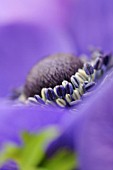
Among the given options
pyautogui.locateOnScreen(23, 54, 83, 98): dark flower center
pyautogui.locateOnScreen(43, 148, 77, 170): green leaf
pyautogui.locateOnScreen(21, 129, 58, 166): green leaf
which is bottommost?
pyautogui.locateOnScreen(43, 148, 77, 170): green leaf

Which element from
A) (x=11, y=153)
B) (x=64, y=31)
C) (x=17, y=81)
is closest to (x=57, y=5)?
(x=64, y=31)

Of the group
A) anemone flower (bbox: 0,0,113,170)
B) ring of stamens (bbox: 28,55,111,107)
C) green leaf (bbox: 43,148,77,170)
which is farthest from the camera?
anemone flower (bbox: 0,0,113,170)

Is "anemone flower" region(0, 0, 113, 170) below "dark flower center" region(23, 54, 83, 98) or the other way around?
the other way around

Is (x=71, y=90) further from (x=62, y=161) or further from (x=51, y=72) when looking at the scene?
(x=62, y=161)

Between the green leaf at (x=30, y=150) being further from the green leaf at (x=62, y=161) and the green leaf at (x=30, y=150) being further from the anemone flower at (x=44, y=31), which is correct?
the anemone flower at (x=44, y=31)

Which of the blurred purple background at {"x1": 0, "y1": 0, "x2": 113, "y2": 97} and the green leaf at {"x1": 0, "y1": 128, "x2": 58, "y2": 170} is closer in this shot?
the green leaf at {"x1": 0, "y1": 128, "x2": 58, "y2": 170}

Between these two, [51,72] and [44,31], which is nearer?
[51,72]

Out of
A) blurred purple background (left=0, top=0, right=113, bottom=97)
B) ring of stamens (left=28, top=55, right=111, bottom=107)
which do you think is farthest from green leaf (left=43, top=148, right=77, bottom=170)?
blurred purple background (left=0, top=0, right=113, bottom=97)

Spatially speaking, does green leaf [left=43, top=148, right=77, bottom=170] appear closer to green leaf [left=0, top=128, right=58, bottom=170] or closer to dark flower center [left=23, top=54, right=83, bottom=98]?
green leaf [left=0, top=128, right=58, bottom=170]

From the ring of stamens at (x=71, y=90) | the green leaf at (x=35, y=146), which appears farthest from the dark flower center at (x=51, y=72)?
the green leaf at (x=35, y=146)

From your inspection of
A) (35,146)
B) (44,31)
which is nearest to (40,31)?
(44,31)
